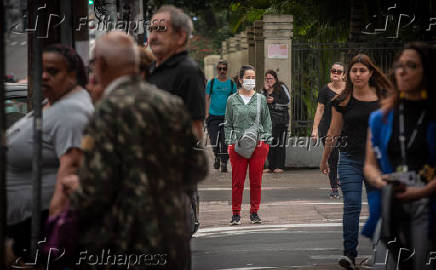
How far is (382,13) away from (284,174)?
17.0ft

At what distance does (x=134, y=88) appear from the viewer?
4.11 meters

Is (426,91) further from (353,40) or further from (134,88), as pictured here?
(353,40)

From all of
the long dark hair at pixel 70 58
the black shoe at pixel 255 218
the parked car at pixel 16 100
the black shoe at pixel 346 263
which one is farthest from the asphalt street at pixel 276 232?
the long dark hair at pixel 70 58

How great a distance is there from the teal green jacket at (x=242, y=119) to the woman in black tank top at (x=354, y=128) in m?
2.51

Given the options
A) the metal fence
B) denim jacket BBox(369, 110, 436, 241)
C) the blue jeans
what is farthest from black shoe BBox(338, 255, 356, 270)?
the metal fence

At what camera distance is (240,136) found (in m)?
10.3

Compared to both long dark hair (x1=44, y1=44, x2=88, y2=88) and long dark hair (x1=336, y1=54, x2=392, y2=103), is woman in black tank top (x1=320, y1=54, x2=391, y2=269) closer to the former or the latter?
long dark hair (x1=336, y1=54, x2=392, y2=103)

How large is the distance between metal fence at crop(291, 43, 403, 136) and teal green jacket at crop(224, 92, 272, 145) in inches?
248

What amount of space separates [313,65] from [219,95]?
76.4 inches

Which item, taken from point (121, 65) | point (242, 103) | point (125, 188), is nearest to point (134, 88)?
point (121, 65)

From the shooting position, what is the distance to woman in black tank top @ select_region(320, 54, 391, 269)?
776 centimetres

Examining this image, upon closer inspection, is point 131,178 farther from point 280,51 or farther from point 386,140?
point 280,51

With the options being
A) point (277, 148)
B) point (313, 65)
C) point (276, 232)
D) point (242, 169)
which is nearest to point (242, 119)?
point (242, 169)

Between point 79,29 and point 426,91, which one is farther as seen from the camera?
point 79,29
